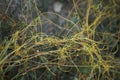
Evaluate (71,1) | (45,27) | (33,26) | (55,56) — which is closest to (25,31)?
(33,26)

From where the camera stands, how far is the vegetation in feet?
5.05

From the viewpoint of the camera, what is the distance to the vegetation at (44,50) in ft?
5.05

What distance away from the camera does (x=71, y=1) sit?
2.17 m

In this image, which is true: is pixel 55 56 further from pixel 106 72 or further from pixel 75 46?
pixel 106 72

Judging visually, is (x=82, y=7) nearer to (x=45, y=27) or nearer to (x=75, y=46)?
(x=45, y=27)

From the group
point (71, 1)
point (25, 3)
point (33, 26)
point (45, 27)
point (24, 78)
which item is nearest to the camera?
point (24, 78)

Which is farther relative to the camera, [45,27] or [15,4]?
[45,27]

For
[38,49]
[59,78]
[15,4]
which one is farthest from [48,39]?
[15,4]

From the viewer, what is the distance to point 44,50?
1.61 m

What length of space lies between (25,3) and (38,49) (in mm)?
308

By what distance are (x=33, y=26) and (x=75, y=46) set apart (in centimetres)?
23

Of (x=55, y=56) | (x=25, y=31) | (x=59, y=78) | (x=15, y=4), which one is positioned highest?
(x=15, y=4)

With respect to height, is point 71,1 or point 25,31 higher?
point 71,1

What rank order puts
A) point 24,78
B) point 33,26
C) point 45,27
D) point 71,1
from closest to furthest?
point 24,78, point 33,26, point 45,27, point 71,1
